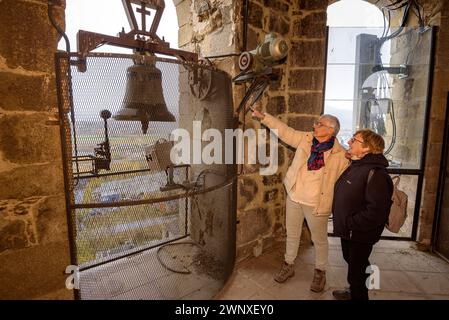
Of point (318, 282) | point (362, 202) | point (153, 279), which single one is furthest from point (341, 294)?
point (153, 279)

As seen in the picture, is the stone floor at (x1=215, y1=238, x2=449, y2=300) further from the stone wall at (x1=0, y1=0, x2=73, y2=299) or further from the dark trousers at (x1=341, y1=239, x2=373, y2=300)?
the stone wall at (x1=0, y1=0, x2=73, y2=299)

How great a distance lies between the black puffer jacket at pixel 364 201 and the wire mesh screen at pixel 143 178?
0.93 metres

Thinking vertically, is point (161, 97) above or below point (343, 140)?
above

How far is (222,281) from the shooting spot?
2.53 m

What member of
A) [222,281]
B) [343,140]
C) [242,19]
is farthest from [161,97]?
[343,140]

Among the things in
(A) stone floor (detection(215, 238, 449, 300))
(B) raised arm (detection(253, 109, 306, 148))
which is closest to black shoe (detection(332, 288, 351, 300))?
(A) stone floor (detection(215, 238, 449, 300))

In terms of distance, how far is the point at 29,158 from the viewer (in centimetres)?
147

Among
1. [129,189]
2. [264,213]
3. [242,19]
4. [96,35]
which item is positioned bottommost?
[264,213]

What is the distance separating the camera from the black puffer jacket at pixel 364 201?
1856 mm

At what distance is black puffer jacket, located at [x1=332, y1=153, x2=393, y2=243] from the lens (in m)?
1.86

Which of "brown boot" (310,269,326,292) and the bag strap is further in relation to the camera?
"brown boot" (310,269,326,292)

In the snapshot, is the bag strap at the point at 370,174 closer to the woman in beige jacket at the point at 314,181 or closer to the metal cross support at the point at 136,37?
the woman in beige jacket at the point at 314,181

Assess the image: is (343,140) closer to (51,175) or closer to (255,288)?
(255,288)
